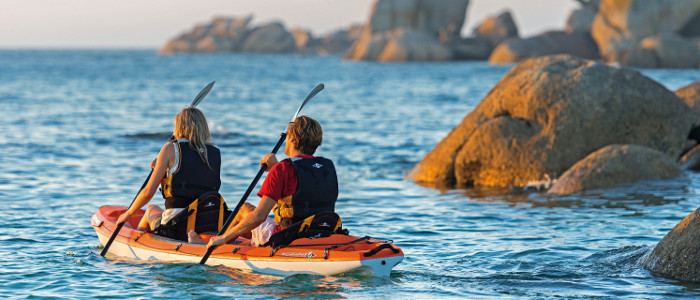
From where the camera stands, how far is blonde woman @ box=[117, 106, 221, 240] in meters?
8.50

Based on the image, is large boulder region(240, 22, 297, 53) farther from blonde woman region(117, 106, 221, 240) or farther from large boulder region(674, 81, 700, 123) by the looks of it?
blonde woman region(117, 106, 221, 240)

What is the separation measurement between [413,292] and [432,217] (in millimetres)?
4082

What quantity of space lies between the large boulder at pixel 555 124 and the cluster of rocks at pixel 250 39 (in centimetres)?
14072

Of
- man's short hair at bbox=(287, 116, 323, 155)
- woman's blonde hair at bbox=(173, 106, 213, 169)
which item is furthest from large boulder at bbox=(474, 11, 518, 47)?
man's short hair at bbox=(287, 116, 323, 155)

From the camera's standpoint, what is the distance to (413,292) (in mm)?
7867

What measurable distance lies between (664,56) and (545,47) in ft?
57.2

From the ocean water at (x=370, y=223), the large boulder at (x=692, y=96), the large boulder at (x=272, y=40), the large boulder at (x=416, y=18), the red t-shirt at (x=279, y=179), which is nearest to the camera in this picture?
the red t-shirt at (x=279, y=179)

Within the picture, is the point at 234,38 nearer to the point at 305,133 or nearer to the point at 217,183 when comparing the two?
the point at 217,183

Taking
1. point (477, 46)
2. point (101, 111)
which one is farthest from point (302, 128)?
point (477, 46)

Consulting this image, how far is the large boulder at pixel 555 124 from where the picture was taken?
14234 mm

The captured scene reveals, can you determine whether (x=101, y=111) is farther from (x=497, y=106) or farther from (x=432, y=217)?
(x=432, y=217)

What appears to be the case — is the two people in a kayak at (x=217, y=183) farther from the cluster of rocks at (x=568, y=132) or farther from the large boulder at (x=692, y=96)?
the large boulder at (x=692, y=96)

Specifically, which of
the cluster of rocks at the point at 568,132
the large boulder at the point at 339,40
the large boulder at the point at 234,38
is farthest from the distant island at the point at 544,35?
the large boulder at the point at 339,40

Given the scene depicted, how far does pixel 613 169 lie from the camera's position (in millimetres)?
13383
